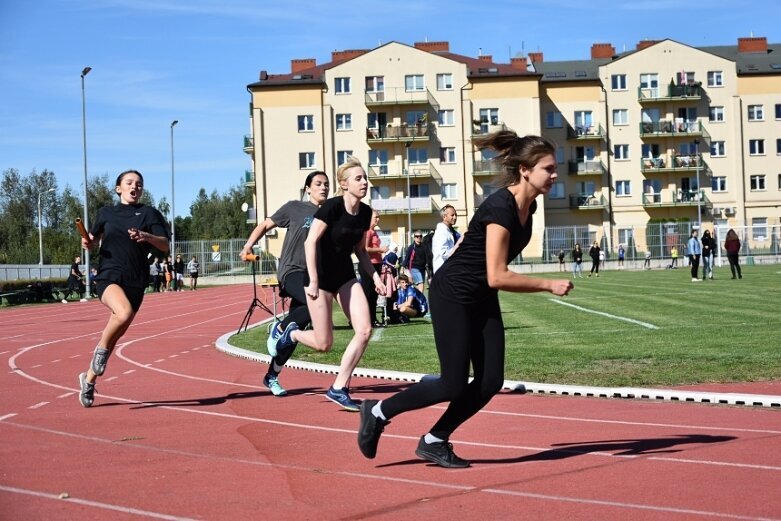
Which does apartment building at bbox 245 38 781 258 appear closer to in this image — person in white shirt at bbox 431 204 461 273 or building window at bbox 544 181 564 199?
building window at bbox 544 181 564 199

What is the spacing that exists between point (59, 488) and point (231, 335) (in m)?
13.8

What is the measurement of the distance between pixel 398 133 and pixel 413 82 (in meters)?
3.95

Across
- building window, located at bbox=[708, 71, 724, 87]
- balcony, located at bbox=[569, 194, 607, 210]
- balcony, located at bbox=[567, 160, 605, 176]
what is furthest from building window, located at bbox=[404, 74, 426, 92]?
building window, located at bbox=[708, 71, 724, 87]

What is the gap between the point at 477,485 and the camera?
5984mm

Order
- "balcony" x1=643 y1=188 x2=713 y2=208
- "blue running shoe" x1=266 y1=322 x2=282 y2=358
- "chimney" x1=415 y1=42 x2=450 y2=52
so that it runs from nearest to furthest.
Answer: "blue running shoe" x1=266 y1=322 x2=282 y2=358
"balcony" x1=643 y1=188 x2=713 y2=208
"chimney" x1=415 y1=42 x2=450 y2=52

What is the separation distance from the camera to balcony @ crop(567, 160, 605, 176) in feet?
274

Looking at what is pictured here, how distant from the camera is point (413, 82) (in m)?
79.7

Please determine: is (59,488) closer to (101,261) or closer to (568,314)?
(101,261)

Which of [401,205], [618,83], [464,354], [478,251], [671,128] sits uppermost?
[618,83]

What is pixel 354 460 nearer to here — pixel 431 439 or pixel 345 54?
pixel 431 439

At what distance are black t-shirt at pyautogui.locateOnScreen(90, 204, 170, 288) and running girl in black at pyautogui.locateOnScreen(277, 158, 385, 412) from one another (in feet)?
6.29

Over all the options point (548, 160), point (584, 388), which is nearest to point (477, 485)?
point (548, 160)

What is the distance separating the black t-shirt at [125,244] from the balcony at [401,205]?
6967cm

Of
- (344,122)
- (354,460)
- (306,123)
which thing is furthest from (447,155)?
(354,460)
